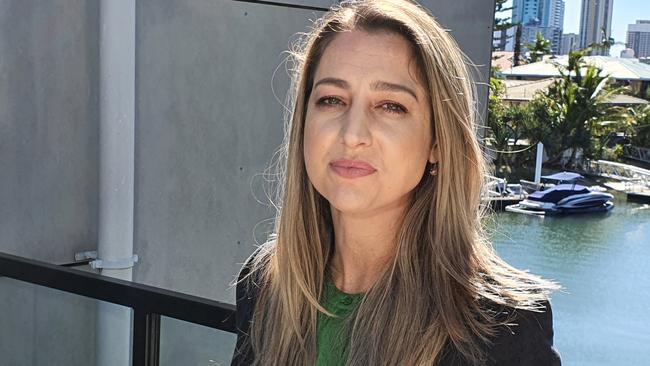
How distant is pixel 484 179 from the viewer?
1.13 meters

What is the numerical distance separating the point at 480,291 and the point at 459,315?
4 centimetres

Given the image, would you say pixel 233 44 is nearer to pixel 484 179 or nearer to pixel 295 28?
pixel 295 28

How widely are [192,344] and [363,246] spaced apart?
0.89 metres

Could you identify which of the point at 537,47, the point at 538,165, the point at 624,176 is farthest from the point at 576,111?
the point at 537,47

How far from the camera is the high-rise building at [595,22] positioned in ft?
179

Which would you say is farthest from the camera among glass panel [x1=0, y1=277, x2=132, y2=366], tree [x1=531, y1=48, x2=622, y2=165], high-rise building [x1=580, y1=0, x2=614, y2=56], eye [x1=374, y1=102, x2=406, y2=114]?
high-rise building [x1=580, y1=0, x2=614, y2=56]

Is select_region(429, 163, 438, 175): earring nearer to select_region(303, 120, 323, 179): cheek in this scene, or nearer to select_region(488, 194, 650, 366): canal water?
select_region(303, 120, 323, 179): cheek

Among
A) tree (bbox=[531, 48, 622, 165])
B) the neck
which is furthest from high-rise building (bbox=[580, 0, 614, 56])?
the neck

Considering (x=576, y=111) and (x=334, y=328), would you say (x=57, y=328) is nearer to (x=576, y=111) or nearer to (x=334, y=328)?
(x=334, y=328)

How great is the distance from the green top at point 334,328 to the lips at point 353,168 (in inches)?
7.3

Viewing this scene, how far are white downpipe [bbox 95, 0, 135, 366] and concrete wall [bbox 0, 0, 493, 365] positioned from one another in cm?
11

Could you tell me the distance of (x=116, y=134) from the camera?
10.0 feet

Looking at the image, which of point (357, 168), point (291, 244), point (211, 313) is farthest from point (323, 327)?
point (211, 313)

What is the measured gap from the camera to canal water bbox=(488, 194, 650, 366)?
24969 millimetres
